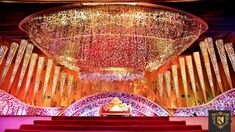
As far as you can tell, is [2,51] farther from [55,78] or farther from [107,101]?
[107,101]

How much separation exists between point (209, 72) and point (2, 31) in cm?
568

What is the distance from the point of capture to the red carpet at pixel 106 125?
256 inches

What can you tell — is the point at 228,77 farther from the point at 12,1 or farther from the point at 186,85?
the point at 12,1

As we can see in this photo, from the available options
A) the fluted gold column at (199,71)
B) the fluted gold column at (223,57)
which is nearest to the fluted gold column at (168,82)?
the fluted gold column at (199,71)

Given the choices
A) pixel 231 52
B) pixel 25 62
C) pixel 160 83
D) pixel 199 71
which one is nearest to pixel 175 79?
pixel 160 83

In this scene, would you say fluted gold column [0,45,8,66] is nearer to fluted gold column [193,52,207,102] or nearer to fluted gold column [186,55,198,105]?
fluted gold column [186,55,198,105]

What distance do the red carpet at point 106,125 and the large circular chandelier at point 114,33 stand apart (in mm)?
1894

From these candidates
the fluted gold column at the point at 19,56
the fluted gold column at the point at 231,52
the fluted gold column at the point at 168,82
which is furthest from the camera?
the fluted gold column at the point at 168,82

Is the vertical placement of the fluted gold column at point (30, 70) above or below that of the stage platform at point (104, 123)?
above

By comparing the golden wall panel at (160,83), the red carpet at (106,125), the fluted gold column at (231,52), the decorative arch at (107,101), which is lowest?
the red carpet at (106,125)

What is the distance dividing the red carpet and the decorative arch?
46.9 inches

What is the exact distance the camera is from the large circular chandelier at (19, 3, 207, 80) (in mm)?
7120

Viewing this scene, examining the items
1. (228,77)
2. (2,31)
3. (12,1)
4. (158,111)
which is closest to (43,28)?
(12,1)

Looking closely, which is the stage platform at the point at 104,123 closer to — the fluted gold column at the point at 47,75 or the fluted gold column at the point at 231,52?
the fluted gold column at the point at 231,52
